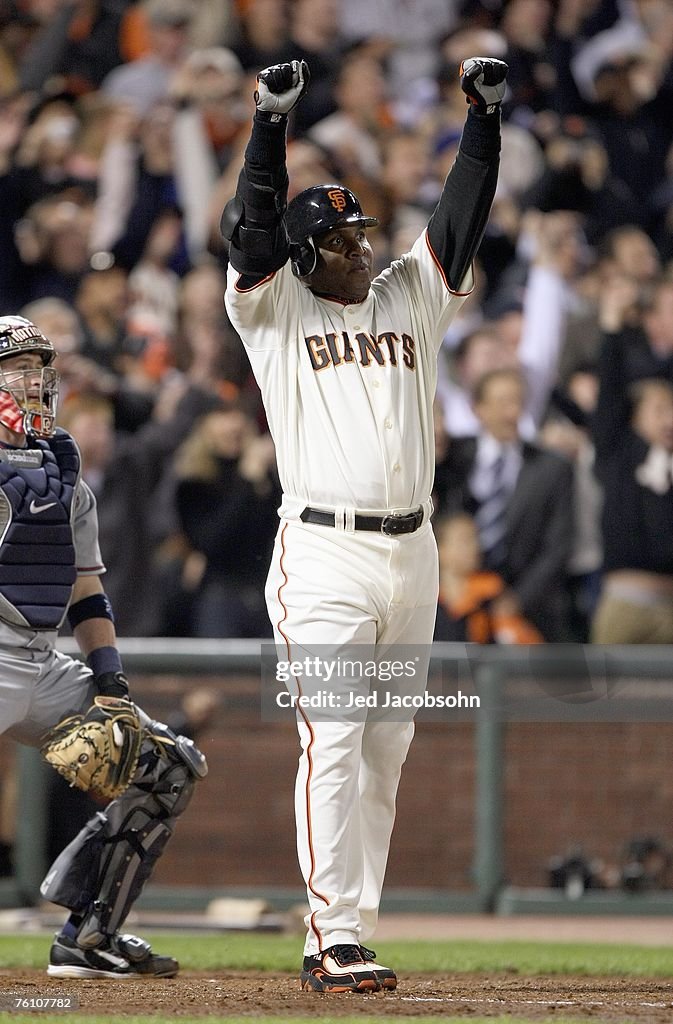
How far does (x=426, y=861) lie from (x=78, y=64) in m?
6.32

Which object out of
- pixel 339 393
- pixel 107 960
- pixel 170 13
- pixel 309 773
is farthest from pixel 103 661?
pixel 170 13

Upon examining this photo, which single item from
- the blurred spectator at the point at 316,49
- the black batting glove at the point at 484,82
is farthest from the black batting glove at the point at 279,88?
the blurred spectator at the point at 316,49

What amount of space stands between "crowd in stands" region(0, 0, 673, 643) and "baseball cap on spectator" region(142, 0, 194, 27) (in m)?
0.02

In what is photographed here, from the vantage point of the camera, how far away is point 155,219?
1029 cm

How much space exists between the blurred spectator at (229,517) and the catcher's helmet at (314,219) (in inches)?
151

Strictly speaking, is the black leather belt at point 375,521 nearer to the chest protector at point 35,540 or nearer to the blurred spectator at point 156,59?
the chest protector at point 35,540

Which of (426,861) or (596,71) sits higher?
(596,71)

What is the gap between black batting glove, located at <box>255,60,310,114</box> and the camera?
423 centimetres

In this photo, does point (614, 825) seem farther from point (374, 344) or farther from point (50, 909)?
point (374, 344)

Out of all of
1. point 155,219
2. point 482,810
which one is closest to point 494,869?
point 482,810

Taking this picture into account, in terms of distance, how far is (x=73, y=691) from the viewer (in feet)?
15.4

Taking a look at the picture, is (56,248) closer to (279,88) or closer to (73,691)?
(73,691)

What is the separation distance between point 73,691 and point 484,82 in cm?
214

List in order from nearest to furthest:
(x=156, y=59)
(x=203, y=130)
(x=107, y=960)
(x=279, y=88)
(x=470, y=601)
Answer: (x=279, y=88) < (x=107, y=960) < (x=470, y=601) < (x=203, y=130) < (x=156, y=59)
